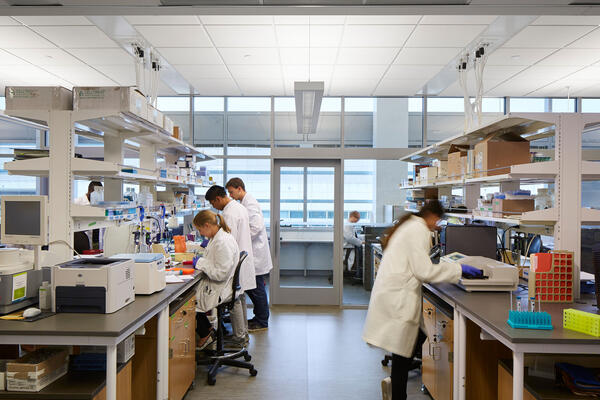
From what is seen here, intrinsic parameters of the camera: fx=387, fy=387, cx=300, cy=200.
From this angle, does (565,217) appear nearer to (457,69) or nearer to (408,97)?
(457,69)

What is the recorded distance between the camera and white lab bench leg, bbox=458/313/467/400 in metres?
2.22

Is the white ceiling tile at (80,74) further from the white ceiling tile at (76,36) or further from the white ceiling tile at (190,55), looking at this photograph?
the white ceiling tile at (190,55)

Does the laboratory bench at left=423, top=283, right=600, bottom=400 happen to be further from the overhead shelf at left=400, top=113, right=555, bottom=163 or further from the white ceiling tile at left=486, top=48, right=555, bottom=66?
the white ceiling tile at left=486, top=48, right=555, bottom=66

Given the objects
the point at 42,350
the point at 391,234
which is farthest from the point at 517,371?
the point at 42,350

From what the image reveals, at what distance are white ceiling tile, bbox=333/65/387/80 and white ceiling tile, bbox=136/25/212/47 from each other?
147cm

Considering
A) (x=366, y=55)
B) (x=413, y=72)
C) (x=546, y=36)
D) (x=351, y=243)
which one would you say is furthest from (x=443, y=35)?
(x=351, y=243)

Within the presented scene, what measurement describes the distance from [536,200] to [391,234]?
1.36 meters

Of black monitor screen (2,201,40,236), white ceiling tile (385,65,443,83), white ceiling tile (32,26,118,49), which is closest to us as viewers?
black monitor screen (2,201,40,236)

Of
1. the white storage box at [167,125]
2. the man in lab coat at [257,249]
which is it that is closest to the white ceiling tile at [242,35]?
the white storage box at [167,125]

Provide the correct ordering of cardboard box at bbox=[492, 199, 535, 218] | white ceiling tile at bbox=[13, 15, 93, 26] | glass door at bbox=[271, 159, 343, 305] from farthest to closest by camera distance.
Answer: glass door at bbox=[271, 159, 343, 305]
white ceiling tile at bbox=[13, 15, 93, 26]
cardboard box at bbox=[492, 199, 535, 218]

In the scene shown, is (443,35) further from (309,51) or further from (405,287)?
(405,287)

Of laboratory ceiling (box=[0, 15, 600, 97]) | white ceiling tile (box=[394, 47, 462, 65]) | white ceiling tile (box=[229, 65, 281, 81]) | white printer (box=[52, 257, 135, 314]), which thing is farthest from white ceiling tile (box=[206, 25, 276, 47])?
white printer (box=[52, 257, 135, 314])

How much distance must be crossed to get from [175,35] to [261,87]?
175 centimetres

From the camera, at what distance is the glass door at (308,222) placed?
5438 millimetres
